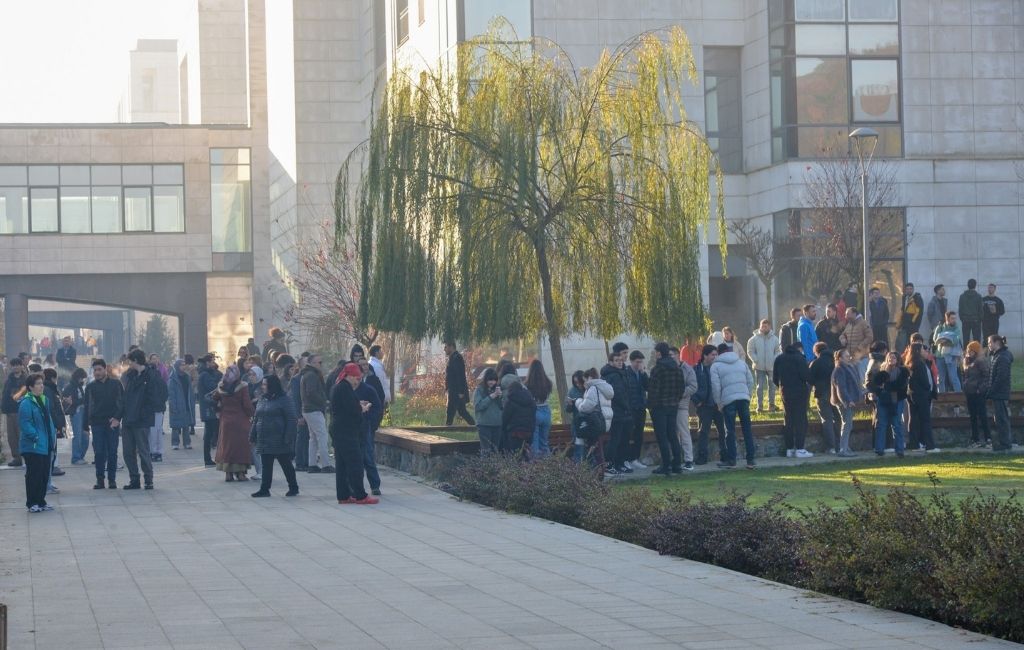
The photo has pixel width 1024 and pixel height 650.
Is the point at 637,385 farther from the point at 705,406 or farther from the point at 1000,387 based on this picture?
the point at 1000,387

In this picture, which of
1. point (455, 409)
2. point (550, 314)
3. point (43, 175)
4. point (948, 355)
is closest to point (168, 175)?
point (43, 175)

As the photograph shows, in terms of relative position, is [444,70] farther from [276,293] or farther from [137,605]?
[276,293]

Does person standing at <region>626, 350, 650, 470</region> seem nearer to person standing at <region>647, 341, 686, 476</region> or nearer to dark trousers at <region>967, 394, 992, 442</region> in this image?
person standing at <region>647, 341, 686, 476</region>

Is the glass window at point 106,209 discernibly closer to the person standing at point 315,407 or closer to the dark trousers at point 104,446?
the person standing at point 315,407

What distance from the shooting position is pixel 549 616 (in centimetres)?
933

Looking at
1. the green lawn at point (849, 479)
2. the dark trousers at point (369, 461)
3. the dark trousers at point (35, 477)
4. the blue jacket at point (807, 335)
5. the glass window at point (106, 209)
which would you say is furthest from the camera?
the glass window at point (106, 209)

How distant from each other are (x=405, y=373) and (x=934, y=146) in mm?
14696

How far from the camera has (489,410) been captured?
755 inches

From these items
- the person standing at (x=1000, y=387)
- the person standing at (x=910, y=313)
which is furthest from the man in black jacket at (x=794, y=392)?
the person standing at (x=910, y=313)

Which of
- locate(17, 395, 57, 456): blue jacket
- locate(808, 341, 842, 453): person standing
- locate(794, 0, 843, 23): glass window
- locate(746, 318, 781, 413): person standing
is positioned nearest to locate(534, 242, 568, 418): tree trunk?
locate(808, 341, 842, 453): person standing

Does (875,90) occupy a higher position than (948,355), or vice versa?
(875,90)

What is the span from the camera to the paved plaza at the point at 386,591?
8.60 metres

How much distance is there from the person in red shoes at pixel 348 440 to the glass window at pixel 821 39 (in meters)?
24.4

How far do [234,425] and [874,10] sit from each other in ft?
79.9
